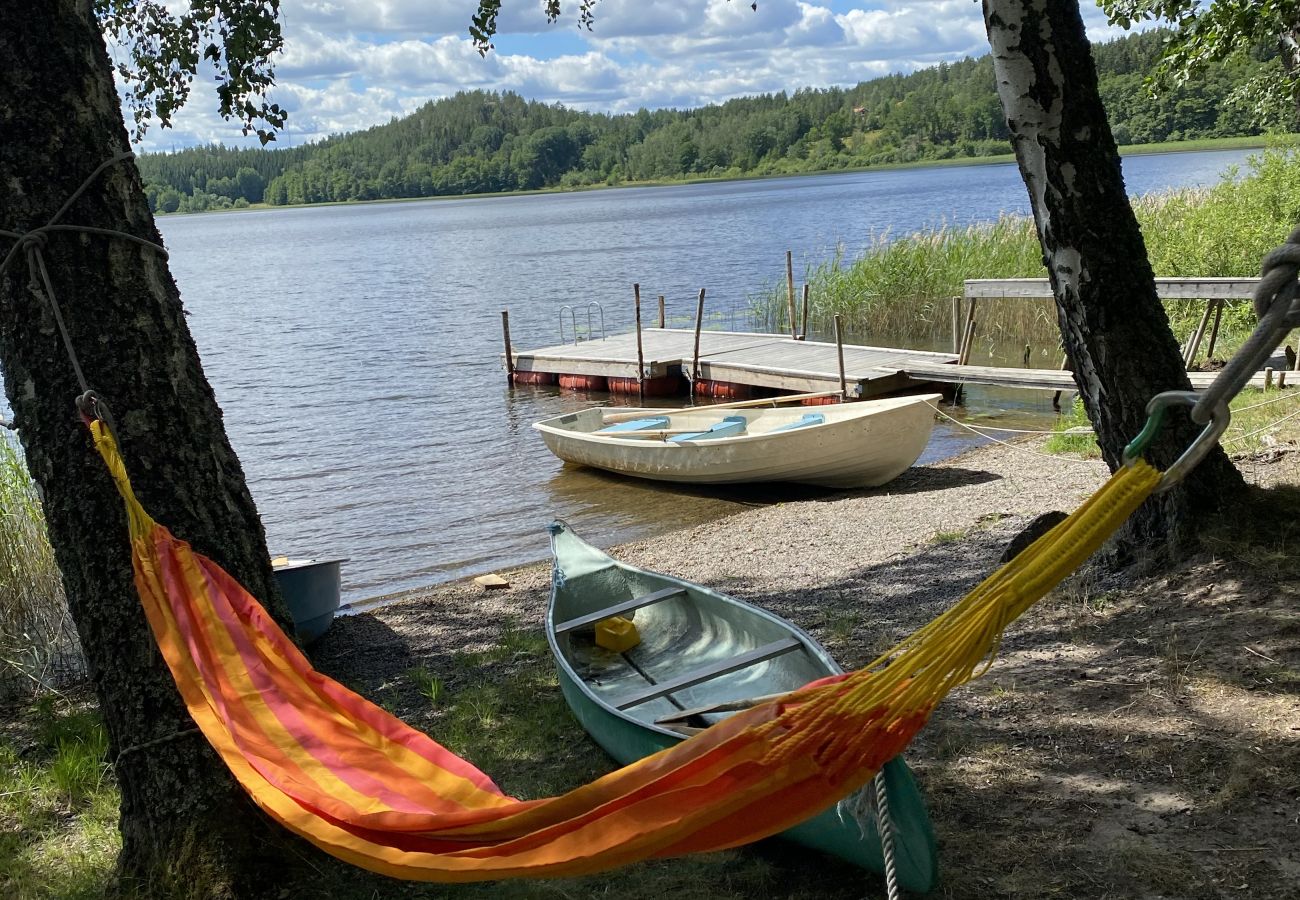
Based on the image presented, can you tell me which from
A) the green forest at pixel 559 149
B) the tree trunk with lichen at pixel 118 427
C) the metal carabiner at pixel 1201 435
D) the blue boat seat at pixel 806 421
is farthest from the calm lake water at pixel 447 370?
the green forest at pixel 559 149

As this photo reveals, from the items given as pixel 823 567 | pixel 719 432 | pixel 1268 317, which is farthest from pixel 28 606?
pixel 719 432

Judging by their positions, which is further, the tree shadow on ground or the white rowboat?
the white rowboat

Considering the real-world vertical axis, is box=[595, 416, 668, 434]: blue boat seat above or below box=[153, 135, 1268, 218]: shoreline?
below

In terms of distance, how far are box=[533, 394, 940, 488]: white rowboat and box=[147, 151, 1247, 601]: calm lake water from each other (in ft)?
1.29

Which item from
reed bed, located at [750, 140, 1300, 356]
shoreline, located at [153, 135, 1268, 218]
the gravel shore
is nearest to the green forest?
shoreline, located at [153, 135, 1268, 218]

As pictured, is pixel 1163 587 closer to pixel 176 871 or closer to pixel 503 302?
pixel 176 871

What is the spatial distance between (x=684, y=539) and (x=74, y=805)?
6780mm

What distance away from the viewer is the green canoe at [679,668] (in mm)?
3105

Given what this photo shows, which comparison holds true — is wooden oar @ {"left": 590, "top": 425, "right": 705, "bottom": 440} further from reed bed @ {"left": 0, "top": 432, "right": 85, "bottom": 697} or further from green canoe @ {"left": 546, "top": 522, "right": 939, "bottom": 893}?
reed bed @ {"left": 0, "top": 432, "right": 85, "bottom": 697}

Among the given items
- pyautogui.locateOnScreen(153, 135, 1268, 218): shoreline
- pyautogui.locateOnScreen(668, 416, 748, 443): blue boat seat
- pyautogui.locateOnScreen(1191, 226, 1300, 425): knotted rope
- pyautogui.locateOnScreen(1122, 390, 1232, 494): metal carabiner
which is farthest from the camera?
pyautogui.locateOnScreen(153, 135, 1268, 218): shoreline

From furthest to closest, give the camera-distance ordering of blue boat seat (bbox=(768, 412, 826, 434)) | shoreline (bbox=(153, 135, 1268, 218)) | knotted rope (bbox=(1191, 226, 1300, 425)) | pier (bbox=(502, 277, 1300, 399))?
shoreline (bbox=(153, 135, 1268, 218)) < pier (bbox=(502, 277, 1300, 399)) < blue boat seat (bbox=(768, 412, 826, 434)) < knotted rope (bbox=(1191, 226, 1300, 425))

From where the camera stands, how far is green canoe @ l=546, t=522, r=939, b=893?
3105 mm

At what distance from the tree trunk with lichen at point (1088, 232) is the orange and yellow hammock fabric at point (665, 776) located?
287 centimetres

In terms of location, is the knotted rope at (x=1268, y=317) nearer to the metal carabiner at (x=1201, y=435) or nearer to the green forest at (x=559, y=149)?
the metal carabiner at (x=1201, y=435)
